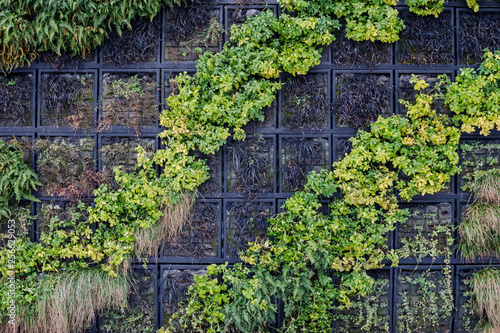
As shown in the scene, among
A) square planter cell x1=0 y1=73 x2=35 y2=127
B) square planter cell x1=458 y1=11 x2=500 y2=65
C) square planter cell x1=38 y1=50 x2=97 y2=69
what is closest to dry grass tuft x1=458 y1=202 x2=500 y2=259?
square planter cell x1=458 y1=11 x2=500 y2=65

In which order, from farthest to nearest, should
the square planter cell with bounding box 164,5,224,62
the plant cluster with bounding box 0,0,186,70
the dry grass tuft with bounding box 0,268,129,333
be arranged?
the square planter cell with bounding box 164,5,224,62 < the dry grass tuft with bounding box 0,268,129,333 < the plant cluster with bounding box 0,0,186,70

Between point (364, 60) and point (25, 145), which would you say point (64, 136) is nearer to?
point (25, 145)

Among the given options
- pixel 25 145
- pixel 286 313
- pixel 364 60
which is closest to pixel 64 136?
pixel 25 145

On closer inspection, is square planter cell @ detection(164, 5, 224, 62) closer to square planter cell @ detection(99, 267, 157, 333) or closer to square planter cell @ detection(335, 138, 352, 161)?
square planter cell @ detection(335, 138, 352, 161)

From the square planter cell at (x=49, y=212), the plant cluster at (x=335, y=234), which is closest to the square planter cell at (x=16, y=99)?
the square planter cell at (x=49, y=212)

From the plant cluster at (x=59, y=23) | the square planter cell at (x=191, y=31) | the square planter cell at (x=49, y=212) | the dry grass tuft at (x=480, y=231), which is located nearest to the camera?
the plant cluster at (x=59, y=23)

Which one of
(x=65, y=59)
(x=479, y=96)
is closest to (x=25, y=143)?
(x=65, y=59)

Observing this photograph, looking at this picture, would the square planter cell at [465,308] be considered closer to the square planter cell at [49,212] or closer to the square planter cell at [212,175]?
the square planter cell at [212,175]
